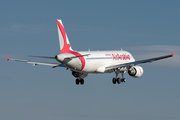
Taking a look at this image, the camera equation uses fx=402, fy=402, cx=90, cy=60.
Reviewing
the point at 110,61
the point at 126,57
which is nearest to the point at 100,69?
the point at 110,61

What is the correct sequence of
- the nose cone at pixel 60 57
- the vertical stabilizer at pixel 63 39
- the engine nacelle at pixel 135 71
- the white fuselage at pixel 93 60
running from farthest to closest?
the engine nacelle at pixel 135 71, the vertical stabilizer at pixel 63 39, the white fuselage at pixel 93 60, the nose cone at pixel 60 57

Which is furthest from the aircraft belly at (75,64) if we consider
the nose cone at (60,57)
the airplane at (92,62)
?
the nose cone at (60,57)

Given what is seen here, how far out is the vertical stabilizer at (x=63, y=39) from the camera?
78662 mm

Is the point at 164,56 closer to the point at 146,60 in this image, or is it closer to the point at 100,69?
the point at 146,60

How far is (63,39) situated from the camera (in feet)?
259

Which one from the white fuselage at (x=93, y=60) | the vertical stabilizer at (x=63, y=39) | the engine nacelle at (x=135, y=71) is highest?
the vertical stabilizer at (x=63, y=39)

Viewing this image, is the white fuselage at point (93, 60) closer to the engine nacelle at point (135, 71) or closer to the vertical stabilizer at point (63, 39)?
A: the vertical stabilizer at point (63, 39)

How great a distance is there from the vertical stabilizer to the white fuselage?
8.12 feet

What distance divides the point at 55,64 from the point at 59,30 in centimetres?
958

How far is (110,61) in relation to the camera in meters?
85.8

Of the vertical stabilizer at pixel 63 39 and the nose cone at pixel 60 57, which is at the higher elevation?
the vertical stabilizer at pixel 63 39

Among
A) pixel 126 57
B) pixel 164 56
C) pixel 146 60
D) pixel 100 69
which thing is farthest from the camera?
pixel 126 57

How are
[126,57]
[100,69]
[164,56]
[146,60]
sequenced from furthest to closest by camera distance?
[126,57] → [100,69] → [146,60] → [164,56]

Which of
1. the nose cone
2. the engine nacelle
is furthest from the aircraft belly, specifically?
the engine nacelle
